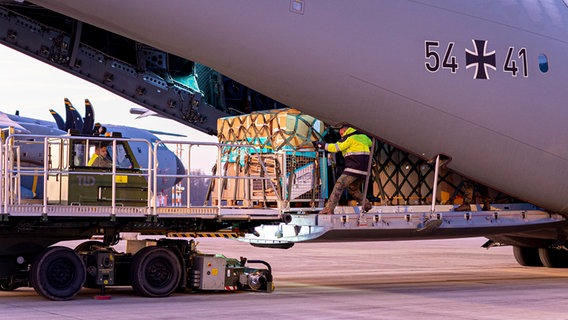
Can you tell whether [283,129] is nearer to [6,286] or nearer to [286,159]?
[286,159]

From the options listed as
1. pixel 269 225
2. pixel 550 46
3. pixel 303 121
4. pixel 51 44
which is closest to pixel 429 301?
pixel 269 225

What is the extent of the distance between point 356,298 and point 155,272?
12.3 ft

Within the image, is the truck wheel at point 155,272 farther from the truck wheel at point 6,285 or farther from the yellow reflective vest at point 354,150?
the yellow reflective vest at point 354,150

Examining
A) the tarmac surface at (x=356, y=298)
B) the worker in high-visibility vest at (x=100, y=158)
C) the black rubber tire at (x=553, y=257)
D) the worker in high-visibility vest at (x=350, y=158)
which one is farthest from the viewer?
the black rubber tire at (x=553, y=257)

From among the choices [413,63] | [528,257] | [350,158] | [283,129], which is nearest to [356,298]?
[350,158]

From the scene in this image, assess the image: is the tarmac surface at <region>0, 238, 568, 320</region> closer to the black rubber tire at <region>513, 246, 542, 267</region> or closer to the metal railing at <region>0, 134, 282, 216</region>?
the black rubber tire at <region>513, 246, 542, 267</region>

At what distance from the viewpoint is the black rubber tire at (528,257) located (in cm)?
2464

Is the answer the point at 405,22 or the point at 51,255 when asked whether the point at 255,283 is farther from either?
the point at 405,22

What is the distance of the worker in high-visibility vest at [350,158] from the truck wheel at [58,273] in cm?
492

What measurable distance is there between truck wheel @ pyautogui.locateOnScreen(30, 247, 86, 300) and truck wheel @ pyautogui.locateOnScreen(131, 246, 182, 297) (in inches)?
41.0

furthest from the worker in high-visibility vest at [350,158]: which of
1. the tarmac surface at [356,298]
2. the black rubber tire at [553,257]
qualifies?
the black rubber tire at [553,257]

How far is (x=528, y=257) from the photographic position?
24.8 meters

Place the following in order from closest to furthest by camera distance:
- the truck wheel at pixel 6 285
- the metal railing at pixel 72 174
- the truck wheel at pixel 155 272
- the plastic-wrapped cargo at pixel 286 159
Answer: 1. the metal railing at pixel 72 174
2. the truck wheel at pixel 155 272
3. the truck wheel at pixel 6 285
4. the plastic-wrapped cargo at pixel 286 159

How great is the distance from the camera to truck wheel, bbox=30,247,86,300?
49.5 ft
